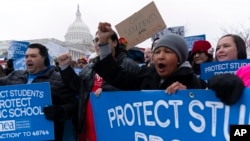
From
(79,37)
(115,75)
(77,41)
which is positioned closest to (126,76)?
(115,75)

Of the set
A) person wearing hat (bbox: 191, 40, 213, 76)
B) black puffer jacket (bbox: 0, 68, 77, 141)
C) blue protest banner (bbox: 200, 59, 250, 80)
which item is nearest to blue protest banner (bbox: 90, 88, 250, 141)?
black puffer jacket (bbox: 0, 68, 77, 141)

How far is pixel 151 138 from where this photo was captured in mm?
2408

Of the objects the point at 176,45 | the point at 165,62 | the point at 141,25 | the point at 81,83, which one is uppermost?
the point at 141,25

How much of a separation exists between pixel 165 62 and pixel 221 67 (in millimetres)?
1580

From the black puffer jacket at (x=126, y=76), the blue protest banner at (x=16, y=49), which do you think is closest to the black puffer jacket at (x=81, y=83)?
the black puffer jacket at (x=126, y=76)

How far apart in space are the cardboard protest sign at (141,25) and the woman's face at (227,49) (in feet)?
4.94

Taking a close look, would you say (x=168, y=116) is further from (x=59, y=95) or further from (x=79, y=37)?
(x=79, y=37)

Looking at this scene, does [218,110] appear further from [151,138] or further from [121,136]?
[121,136]

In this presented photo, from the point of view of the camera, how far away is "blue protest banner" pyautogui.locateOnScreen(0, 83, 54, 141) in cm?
349

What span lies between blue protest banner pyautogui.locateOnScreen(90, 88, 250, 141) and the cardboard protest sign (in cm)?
206

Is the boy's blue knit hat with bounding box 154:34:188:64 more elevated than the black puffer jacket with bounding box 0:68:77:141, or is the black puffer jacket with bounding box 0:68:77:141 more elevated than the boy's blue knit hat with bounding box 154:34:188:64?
the boy's blue knit hat with bounding box 154:34:188:64

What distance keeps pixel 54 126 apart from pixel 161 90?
169 centimetres

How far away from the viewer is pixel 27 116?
3516 millimetres

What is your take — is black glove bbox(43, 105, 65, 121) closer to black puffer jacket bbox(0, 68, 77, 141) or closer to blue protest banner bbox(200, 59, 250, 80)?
black puffer jacket bbox(0, 68, 77, 141)
